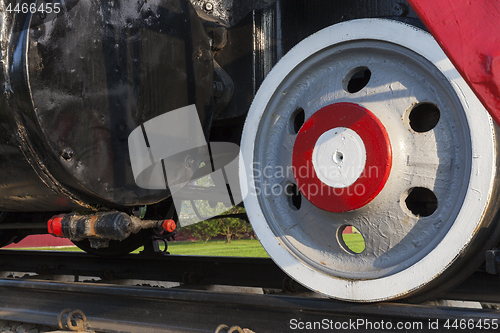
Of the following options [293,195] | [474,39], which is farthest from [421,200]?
[474,39]

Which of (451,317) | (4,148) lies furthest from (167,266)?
(451,317)

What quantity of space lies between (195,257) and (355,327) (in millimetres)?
1917

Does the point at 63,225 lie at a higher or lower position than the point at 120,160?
lower

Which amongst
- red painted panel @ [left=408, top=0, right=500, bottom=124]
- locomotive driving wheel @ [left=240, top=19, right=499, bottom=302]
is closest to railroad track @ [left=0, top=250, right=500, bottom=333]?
locomotive driving wheel @ [left=240, top=19, right=499, bottom=302]

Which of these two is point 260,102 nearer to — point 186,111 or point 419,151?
point 186,111

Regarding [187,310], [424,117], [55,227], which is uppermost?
[424,117]

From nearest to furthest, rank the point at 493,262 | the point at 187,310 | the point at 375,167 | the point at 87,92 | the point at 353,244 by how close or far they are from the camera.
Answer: the point at 493,262 < the point at 375,167 < the point at 87,92 < the point at 187,310 < the point at 353,244

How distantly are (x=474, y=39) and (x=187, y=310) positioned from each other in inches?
56.4

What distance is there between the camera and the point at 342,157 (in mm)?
1411

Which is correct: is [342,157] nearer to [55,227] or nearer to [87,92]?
[87,92]

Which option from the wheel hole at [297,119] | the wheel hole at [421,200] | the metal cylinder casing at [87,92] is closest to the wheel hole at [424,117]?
the wheel hole at [421,200]

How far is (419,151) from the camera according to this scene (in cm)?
138

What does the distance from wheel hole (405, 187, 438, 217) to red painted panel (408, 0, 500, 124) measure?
2.00 ft

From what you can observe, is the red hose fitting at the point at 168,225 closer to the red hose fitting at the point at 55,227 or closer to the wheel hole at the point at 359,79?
the red hose fitting at the point at 55,227
